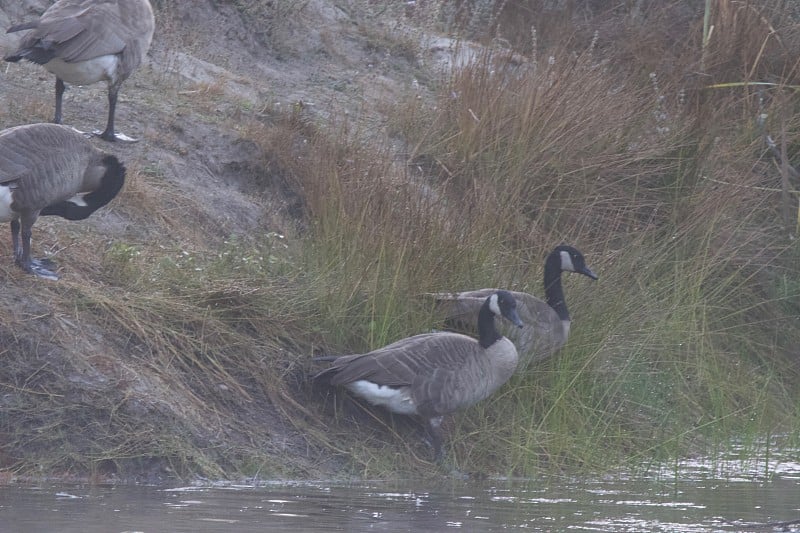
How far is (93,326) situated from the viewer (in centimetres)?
744

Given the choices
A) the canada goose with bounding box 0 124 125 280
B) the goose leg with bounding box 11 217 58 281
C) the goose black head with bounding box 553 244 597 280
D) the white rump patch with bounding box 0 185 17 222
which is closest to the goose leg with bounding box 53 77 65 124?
the canada goose with bounding box 0 124 125 280

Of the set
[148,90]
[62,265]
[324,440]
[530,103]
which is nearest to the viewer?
[324,440]

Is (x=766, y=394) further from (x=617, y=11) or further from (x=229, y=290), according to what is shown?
(x=617, y=11)


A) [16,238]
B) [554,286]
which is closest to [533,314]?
[554,286]

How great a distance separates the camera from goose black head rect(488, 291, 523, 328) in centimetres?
788

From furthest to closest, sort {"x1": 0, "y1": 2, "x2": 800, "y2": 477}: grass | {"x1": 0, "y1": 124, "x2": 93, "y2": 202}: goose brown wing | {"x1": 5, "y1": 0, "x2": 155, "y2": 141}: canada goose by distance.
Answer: {"x1": 5, "y1": 0, "x2": 155, "y2": 141}: canada goose
{"x1": 0, "y1": 124, "x2": 93, "y2": 202}: goose brown wing
{"x1": 0, "y1": 2, "x2": 800, "y2": 477}: grass

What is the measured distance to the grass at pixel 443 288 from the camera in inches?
283

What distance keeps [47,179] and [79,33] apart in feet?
6.21

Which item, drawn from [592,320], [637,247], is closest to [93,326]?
[592,320]

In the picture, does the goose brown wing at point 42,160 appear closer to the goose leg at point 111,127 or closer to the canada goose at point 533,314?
the goose leg at point 111,127

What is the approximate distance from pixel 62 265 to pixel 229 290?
1020 millimetres

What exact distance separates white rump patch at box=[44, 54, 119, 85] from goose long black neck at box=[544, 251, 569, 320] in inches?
131

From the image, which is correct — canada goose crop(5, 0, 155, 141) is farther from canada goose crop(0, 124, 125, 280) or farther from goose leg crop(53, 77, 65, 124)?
canada goose crop(0, 124, 125, 280)

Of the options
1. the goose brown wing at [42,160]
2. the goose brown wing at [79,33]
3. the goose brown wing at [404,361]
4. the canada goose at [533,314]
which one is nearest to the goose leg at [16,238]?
the goose brown wing at [42,160]
